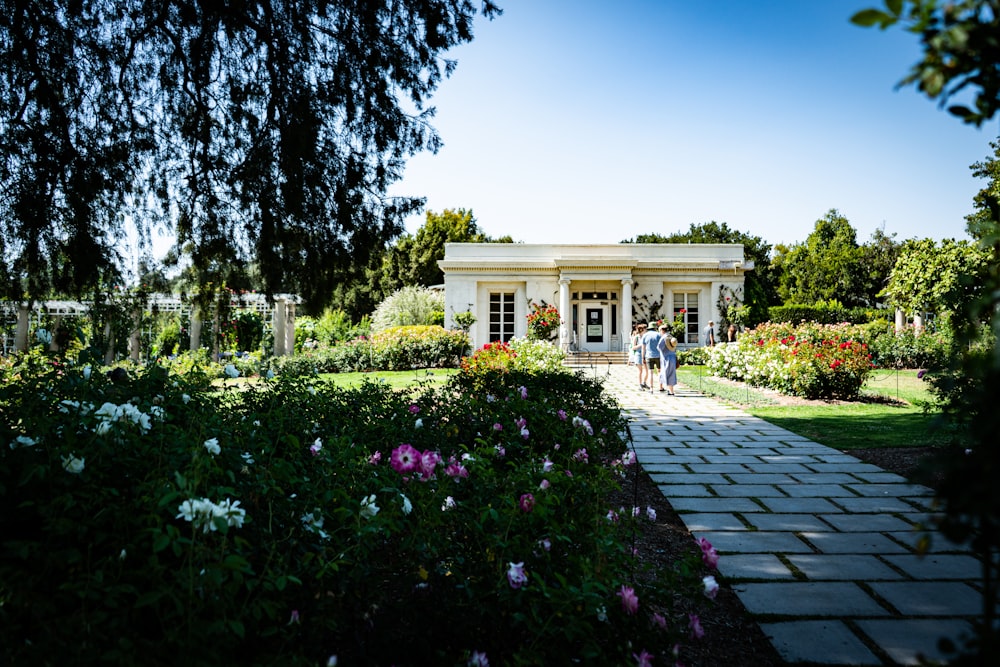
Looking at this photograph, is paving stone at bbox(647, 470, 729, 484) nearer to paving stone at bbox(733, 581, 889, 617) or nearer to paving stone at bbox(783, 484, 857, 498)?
paving stone at bbox(783, 484, 857, 498)

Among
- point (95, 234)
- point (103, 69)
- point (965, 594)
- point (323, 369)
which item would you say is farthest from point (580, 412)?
point (323, 369)

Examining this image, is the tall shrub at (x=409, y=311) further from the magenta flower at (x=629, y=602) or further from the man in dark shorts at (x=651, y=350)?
the magenta flower at (x=629, y=602)

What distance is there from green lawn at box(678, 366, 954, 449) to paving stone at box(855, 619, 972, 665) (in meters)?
2.66

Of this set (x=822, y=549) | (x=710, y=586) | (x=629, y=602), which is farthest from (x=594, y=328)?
(x=629, y=602)

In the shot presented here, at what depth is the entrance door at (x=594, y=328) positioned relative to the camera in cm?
2373

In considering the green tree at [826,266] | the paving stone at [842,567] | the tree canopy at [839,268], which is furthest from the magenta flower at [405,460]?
the tree canopy at [839,268]

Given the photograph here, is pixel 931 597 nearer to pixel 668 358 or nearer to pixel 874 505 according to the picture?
pixel 874 505

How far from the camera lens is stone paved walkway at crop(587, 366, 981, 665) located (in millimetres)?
2375

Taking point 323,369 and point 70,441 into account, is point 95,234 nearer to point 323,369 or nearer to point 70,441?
point 70,441

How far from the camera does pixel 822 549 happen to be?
10.9ft

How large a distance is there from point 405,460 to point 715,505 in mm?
2852

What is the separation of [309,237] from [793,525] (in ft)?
15.9

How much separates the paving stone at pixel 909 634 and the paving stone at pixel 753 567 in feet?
1.73

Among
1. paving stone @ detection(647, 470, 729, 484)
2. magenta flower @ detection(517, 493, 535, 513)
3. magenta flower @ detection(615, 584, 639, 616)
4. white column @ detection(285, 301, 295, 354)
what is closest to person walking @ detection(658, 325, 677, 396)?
paving stone @ detection(647, 470, 729, 484)
